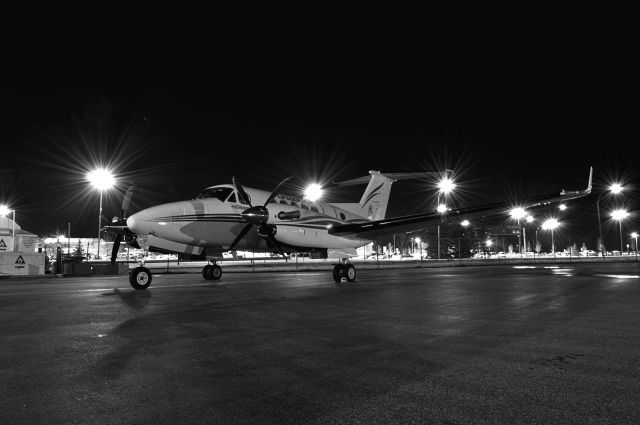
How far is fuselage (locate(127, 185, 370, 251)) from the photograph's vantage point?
16.3 metres

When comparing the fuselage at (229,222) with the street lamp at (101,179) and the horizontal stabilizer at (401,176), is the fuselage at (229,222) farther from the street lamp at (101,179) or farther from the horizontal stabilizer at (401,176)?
the street lamp at (101,179)

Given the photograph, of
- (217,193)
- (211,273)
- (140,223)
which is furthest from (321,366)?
(211,273)

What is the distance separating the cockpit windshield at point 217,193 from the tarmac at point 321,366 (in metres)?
8.34

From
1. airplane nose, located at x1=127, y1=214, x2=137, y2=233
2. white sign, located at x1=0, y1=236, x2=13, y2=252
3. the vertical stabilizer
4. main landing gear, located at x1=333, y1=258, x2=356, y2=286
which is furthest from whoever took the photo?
white sign, located at x1=0, y1=236, x2=13, y2=252

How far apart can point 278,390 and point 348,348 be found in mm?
2043

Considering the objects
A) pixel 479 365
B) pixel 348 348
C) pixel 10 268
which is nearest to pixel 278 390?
pixel 348 348

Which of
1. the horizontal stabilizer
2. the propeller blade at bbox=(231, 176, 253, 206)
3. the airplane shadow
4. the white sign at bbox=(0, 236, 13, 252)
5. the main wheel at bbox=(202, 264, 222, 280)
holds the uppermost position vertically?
the horizontal stabilizer

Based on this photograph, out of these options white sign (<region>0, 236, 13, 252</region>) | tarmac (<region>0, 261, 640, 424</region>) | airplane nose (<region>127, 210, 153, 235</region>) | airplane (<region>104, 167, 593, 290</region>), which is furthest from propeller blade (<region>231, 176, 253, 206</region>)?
white sign (<region>0, 236, 13, 252</region>)

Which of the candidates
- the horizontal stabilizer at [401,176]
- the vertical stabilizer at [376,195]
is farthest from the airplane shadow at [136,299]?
the horizontal stabilizer at [401,176]

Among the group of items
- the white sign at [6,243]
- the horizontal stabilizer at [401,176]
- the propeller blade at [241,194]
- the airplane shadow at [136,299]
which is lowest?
the airplane shadow at [136,299]

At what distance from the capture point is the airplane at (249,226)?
54.0 feet

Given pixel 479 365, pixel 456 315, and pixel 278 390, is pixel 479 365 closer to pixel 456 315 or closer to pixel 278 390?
pixel 278 390

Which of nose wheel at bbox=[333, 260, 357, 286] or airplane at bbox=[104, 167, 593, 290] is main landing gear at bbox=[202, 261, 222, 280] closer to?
airplane at bbox=[104, 167, 593, 290]

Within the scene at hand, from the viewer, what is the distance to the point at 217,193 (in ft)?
59.4
